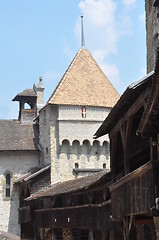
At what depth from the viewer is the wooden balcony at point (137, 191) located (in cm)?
920

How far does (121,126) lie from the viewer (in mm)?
13289

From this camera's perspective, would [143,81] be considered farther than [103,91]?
No

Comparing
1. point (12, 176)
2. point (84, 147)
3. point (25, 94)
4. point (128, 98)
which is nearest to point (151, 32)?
point (128, 98)

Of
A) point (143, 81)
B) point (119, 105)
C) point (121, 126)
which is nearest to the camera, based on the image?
point (143, 81)

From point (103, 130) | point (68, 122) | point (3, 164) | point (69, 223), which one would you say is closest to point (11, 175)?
point (3, 164)

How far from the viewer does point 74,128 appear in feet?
98.2

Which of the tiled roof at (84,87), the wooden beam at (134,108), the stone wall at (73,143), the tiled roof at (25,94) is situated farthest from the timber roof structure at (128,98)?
the tiled roof at (25,94)

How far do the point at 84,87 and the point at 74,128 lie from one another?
9.42ft

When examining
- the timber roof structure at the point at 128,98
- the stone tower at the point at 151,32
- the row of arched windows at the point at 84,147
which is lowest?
the timber roof structure at the point at 128,98

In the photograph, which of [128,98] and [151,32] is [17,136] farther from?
[128,98]

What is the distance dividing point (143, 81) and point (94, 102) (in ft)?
64.3

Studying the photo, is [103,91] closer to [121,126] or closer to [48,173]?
[48,173]

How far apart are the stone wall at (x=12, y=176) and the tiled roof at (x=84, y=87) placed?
14.1ft

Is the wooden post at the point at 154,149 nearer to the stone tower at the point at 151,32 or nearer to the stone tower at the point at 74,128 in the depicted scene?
the stone tower at the point at 151,32
